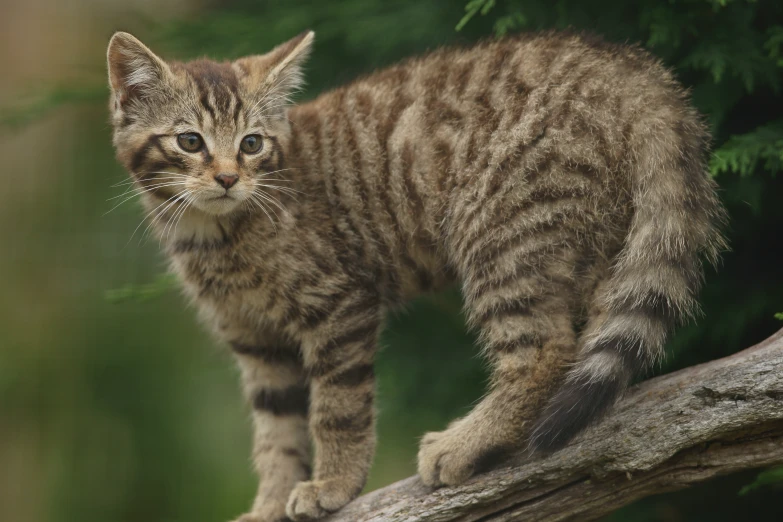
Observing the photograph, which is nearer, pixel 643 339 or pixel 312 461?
pixel 643 339

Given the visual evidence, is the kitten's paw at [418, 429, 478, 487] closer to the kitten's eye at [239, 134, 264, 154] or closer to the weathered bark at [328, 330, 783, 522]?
the weathered bark at [328, 330, 783, 522]

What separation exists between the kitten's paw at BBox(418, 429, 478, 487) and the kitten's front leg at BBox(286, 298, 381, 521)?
1.04 ft

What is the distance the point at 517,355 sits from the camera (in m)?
2.89

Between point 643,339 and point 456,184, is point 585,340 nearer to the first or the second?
point 643,339

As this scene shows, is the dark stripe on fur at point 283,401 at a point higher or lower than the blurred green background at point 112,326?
lower

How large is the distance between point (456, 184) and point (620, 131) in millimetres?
599

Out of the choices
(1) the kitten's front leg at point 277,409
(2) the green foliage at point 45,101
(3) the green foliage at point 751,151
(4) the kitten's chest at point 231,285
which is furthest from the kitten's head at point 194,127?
(3) the green foliage at point 751,151

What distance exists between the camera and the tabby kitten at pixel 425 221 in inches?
110

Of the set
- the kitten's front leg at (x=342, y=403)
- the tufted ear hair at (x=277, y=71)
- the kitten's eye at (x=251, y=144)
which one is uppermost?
the tufted ear hair at (x=277, y=71)

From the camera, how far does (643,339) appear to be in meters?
2.66

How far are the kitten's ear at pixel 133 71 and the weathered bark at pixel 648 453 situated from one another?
178 cm

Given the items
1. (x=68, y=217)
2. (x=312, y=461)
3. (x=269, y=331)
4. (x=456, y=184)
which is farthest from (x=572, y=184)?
(x=68, y=217)

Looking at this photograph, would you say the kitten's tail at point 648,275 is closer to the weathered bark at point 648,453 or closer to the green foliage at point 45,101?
the weathered bark at point 648,453

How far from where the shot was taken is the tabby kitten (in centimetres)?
280
